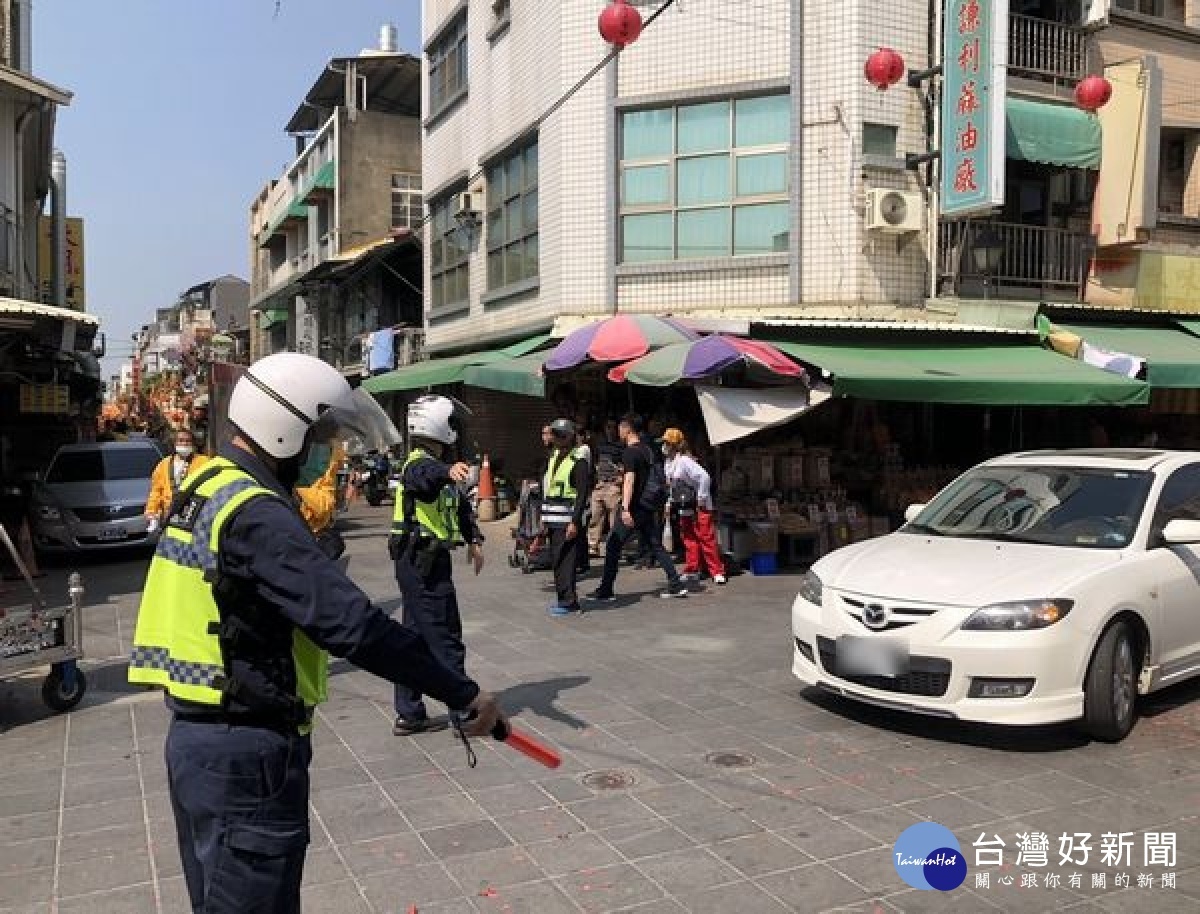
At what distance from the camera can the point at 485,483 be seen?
16.9 m

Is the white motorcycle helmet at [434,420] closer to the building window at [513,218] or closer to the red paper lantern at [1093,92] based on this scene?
the building window at [513,218]

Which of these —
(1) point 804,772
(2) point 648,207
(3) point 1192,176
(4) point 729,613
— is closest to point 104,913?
(1) point 804,772

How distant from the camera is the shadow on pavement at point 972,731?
5.28 meters

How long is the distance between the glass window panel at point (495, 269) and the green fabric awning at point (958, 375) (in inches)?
278

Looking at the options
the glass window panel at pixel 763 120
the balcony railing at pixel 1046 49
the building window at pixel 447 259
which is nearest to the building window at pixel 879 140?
the glass window panel at pixel 763 120

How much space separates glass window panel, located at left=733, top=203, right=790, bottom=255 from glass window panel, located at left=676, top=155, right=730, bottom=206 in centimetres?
37

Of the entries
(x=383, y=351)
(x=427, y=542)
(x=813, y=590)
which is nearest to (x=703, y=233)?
(x=813, y=590)

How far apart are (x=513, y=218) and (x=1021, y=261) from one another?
8.00 m

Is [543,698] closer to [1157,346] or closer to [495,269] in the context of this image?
[1157,346]

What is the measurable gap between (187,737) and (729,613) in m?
7.09

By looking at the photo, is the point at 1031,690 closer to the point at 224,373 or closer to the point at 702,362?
the point at 224,373

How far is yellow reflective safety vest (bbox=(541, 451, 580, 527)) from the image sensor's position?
8.87 m

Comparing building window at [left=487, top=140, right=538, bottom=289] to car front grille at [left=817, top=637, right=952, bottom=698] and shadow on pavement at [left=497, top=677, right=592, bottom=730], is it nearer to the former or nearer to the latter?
shadow on pavement at [left=497, top=677, right=592, bottom=730]

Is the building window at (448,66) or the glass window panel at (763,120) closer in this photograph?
the glass window panel at (763,120)
